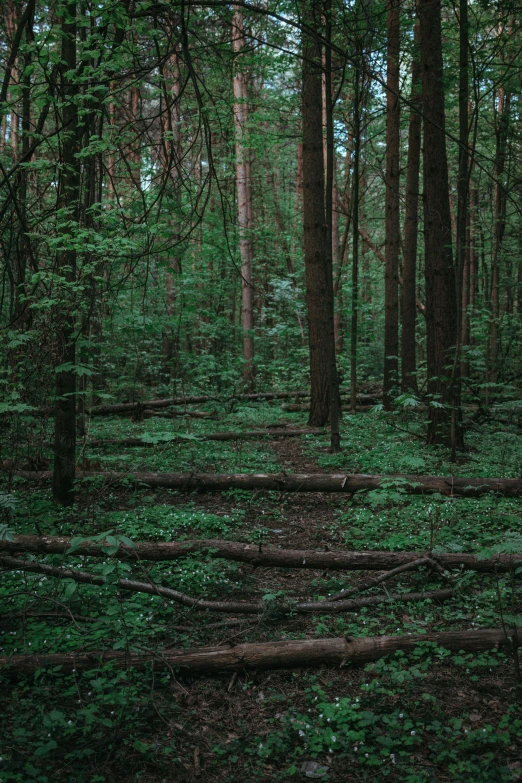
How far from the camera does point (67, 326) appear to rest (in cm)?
609

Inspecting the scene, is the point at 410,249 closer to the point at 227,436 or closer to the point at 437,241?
the point at 437,241

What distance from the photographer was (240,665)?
3.76m

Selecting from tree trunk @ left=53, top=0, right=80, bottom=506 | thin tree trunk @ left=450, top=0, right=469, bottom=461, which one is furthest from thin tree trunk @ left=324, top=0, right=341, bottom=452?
tree trunk @ left=53, top=0, right=80, bottom=506

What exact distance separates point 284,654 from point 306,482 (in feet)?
13.9

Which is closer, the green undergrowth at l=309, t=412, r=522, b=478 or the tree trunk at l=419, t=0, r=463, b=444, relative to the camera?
the green undergrowth at l=309, t=412, r=522, b=478

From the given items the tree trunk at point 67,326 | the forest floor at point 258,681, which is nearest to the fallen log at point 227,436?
the tree trunk at point 67,326

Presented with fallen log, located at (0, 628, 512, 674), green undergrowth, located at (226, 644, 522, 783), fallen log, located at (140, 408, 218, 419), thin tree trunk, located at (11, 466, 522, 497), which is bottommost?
green undergrowth, located at (226, 644, 522, 783)

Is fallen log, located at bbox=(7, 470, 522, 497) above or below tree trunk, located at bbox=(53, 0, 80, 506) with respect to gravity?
below

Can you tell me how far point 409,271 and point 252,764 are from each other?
1323 centimetres

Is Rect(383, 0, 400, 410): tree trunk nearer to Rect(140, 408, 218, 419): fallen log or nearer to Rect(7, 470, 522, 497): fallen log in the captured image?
Rect(140, 408, 218, 419): fallen log

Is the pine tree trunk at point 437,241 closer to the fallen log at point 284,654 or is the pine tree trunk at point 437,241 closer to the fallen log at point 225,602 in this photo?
the fallen log at point 225,602

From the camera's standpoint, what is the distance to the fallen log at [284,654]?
3.63 metres

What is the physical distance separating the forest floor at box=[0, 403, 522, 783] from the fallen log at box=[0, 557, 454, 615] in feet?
0.20

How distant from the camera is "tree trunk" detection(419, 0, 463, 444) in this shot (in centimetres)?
928
